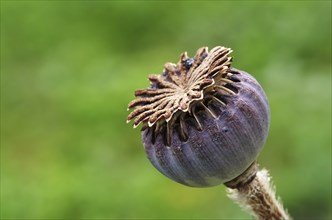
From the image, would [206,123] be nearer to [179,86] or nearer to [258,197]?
[179,86]

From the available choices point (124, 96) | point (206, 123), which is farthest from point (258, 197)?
point (124, 96)

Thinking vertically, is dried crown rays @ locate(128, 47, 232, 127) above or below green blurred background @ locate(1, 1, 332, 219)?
below

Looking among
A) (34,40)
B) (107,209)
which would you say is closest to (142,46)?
(34,40)

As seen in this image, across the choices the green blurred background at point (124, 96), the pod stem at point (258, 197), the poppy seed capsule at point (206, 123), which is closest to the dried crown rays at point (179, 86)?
the poppy seed capsule at point (206, 123)

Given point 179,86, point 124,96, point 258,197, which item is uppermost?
point 124,96

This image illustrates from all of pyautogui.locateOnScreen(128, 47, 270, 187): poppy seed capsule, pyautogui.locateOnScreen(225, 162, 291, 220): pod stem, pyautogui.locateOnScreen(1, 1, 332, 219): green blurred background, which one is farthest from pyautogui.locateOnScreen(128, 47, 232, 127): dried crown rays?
pyautogui.locateOnScreen(1, 1, 332, 219): green blurred background

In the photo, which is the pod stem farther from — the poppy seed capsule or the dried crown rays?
the dried crown rays
